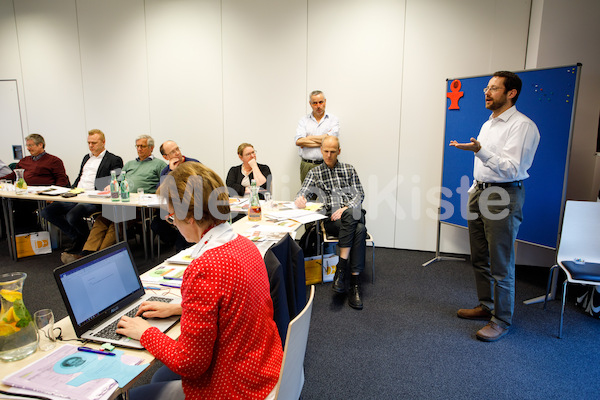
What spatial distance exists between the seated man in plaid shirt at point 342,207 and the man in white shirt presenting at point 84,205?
8.20ft

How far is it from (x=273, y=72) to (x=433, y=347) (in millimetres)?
3540

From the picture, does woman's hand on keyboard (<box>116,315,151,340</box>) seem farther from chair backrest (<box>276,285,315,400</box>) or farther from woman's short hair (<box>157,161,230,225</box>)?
chair backrest (<box>276,285,315,400</box>)

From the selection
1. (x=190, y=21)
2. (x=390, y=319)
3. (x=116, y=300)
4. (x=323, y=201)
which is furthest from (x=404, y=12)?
(x=116, y=300)

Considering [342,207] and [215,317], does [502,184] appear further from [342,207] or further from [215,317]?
[215,317]

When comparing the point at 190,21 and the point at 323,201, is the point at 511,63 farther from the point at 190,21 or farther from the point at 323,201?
the point at 190,21

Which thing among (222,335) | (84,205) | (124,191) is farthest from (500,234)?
(84,205)

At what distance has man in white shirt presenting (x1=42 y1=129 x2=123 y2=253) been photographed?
412 centimetres

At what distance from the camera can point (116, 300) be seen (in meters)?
1.44

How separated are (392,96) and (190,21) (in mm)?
2751

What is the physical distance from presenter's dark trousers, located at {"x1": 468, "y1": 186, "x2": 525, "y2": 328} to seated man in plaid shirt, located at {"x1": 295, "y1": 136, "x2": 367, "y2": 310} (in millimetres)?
937

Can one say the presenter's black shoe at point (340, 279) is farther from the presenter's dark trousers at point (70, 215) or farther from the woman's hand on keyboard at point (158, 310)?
the presenter's dark trousers at point (70, 215)

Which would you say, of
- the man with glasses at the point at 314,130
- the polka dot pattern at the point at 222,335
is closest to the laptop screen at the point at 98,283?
the polka dot pattern at the point at 222,335

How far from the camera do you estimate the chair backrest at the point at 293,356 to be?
3.18ft

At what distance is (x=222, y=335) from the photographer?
1072 mm
